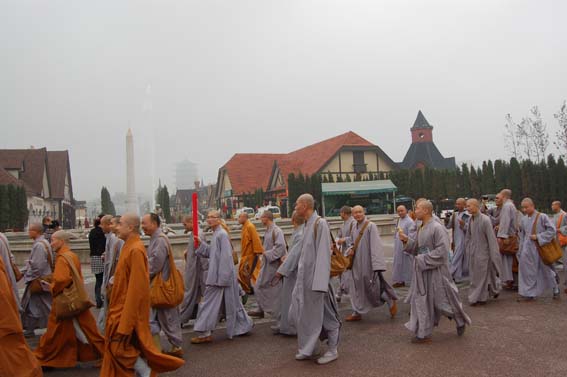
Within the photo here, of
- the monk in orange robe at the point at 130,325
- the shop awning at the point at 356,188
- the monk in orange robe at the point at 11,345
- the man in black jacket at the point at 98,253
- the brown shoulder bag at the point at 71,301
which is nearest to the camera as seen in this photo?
the monk in orange robe at the point at 11,345

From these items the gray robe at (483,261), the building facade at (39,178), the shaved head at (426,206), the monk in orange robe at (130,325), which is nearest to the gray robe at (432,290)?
the shaved head at (426,206)

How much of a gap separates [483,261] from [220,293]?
15.4 feet

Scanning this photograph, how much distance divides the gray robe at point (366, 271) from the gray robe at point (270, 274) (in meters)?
1.26

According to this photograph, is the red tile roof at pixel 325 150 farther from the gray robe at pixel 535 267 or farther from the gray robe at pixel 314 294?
the gray robe at pixel 314 294

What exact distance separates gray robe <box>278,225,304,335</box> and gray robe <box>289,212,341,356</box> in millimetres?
374

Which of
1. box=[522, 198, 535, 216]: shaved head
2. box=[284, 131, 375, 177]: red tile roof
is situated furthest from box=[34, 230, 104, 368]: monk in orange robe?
box=[284, 131, 375, 177]: red tile roof

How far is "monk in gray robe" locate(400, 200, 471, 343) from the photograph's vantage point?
6289 mm

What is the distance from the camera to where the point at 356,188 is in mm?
41938

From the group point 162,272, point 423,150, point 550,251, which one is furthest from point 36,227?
point 423,150

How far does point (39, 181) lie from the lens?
4559 cm

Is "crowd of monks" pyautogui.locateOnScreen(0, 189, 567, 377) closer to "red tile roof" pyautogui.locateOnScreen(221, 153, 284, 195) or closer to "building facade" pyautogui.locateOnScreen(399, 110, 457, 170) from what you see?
"red tile roof" pyautogui.locateOnScreen(221, 153, 284, 195)

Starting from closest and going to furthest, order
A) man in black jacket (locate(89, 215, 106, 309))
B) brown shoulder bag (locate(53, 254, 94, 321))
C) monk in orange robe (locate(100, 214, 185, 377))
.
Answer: monk in orange robe (locate(100, 214, 185, 377)), brown shoulder bag (locate(53, 254, 94, 321)), man in black jacket (locate(89, 215, 106, 309))

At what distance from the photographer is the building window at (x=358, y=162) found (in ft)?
153

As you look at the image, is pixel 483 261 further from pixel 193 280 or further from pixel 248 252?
pixel 193 280
